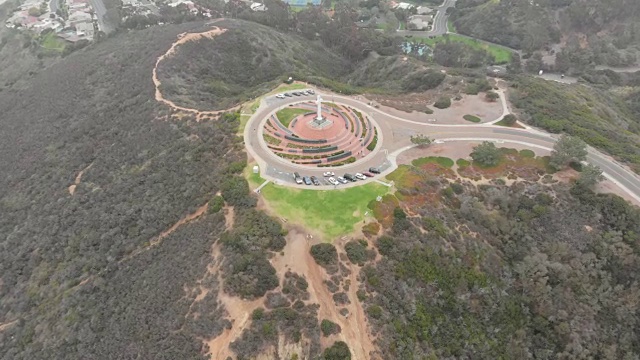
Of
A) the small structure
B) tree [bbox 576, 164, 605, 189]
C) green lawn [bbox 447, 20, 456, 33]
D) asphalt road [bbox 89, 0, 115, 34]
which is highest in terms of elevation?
tree [bbox 576, 164, 605, 189]

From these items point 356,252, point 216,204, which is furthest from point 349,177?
point 216,204

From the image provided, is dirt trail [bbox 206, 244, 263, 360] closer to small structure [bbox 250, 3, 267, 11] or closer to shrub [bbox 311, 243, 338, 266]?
shrub [bbox 311, 243, 338, 266]

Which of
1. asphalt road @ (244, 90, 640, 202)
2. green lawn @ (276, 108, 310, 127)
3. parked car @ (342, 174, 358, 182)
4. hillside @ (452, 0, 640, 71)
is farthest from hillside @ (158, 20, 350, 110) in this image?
hillside @ (452, 0, 640, 71)

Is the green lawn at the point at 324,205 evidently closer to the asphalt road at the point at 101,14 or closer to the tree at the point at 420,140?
the tree at the point at 420,140

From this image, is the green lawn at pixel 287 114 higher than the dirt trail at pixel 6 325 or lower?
higher

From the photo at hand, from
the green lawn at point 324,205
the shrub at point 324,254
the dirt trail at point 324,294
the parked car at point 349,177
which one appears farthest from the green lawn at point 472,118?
the dirt trail at point 324,294

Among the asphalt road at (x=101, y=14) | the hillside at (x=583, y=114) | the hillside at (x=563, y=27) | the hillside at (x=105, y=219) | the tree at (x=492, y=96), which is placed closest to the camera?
the hillside at (x=105, y=219)

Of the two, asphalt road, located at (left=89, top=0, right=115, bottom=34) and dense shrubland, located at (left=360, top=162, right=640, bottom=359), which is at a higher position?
dense shrubland, located at (left=360, top=162, right=640, bottom=359)

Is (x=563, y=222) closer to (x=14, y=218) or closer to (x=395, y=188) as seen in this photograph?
A: (x=395, y=188)
